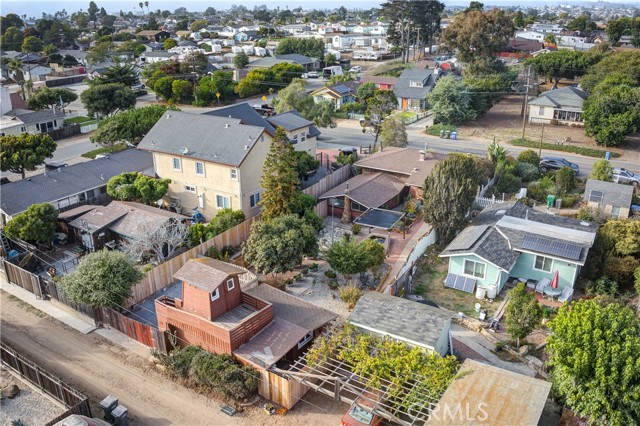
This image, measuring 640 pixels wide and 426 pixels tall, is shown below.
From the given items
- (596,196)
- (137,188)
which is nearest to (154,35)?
(137,188)

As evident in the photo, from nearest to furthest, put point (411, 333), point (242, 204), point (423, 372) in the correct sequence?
point (423, 372) < point (411, 333) < point (242, 204)

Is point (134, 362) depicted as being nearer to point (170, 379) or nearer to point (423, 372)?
point (170, 379)

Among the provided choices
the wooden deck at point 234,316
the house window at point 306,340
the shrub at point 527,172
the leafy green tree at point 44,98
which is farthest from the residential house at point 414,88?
the wooden deck at point 234,316

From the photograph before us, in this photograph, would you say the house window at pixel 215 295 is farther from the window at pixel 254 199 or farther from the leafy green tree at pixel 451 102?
the leafy green tree at pixel 451 102

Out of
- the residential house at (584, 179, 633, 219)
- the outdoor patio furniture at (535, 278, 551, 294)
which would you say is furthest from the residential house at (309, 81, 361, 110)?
the outdoor patio furniture at (535, 278, 551, 294)

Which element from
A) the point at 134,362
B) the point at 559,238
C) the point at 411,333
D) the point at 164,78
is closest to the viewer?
the point at 411,333

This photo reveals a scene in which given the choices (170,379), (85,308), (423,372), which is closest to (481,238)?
(423,372)

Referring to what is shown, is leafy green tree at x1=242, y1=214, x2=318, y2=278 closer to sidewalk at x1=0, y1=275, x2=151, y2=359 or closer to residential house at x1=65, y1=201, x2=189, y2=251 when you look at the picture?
residential house at x1=65, y1=201, x2=189, y2=251
